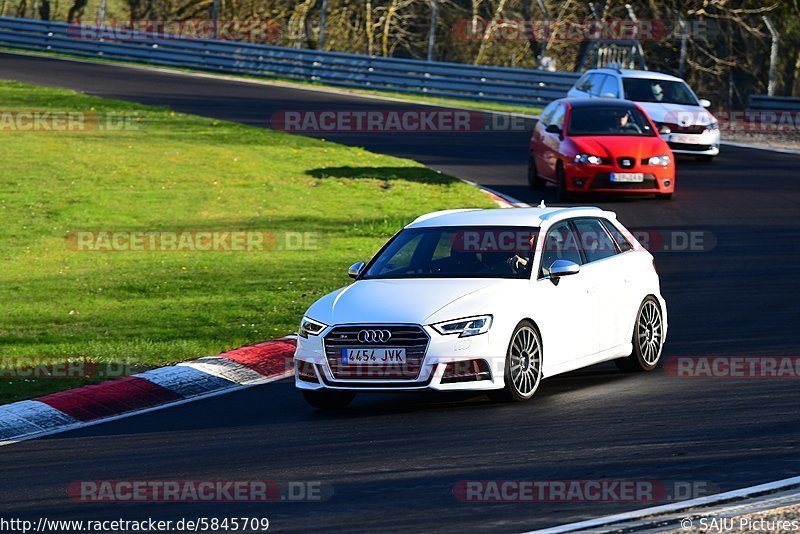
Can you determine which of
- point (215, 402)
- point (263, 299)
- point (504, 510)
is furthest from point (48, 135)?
point (504, 510)

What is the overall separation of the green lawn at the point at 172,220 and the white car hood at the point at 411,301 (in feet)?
7.46

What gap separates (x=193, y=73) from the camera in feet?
139

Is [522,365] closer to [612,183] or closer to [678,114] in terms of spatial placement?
[612,183]

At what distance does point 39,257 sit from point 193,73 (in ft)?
80.9

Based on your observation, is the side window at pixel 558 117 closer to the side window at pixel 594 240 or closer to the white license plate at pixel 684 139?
the white license plate at pixel 684 139

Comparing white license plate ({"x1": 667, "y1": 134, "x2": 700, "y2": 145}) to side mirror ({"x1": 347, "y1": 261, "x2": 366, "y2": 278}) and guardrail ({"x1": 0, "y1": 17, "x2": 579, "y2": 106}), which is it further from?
side mirror ({"x1": 347, "y1": 261, "x2": 366, "y2": 278})

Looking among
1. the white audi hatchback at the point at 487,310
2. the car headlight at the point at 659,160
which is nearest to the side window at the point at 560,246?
the white audi hatchback at the point at 487,310

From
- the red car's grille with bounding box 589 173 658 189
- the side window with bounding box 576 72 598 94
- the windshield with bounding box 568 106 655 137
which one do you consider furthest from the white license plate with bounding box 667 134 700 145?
the red car's grille with bounding box 589 173 658 189

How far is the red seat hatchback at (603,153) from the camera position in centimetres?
2217

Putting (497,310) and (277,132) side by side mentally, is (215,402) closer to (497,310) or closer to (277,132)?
(497,310)

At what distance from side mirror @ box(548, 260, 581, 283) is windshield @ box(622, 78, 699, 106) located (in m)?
17.4

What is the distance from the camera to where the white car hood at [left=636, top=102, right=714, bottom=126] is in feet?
88.9

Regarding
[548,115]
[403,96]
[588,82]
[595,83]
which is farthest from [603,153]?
[403,96]

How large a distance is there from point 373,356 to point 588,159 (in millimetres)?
12450
